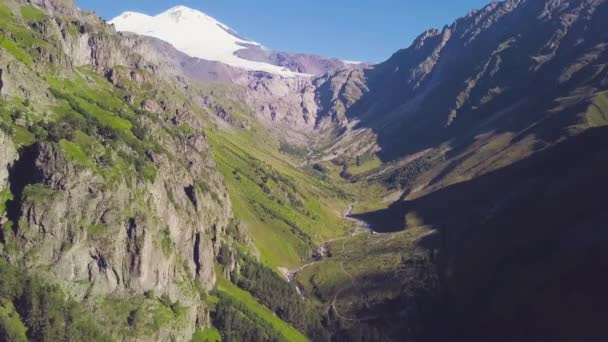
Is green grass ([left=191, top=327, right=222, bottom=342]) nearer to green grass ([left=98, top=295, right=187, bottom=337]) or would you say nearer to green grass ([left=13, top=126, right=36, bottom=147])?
green grass ([left=98, top=295, right=187, bottom=337])

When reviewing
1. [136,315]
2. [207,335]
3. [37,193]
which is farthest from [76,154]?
[207,335]

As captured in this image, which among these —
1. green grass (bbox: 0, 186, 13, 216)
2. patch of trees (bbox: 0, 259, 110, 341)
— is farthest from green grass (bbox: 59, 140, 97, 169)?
patch of trees (bbox: 0, 259, 110, 341)

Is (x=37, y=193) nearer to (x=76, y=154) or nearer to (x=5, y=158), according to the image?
(x=5, y=158)

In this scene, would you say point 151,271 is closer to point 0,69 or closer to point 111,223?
point 111,223

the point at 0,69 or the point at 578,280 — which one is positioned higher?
the point at 0,69

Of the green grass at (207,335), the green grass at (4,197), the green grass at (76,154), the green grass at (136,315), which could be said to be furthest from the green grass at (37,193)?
the green grass at (207,335)

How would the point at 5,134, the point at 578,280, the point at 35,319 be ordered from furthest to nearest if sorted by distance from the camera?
the point at 578,280
the point at 5,134
the point at 35,319

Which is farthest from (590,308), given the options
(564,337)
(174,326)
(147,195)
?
(147,195)
